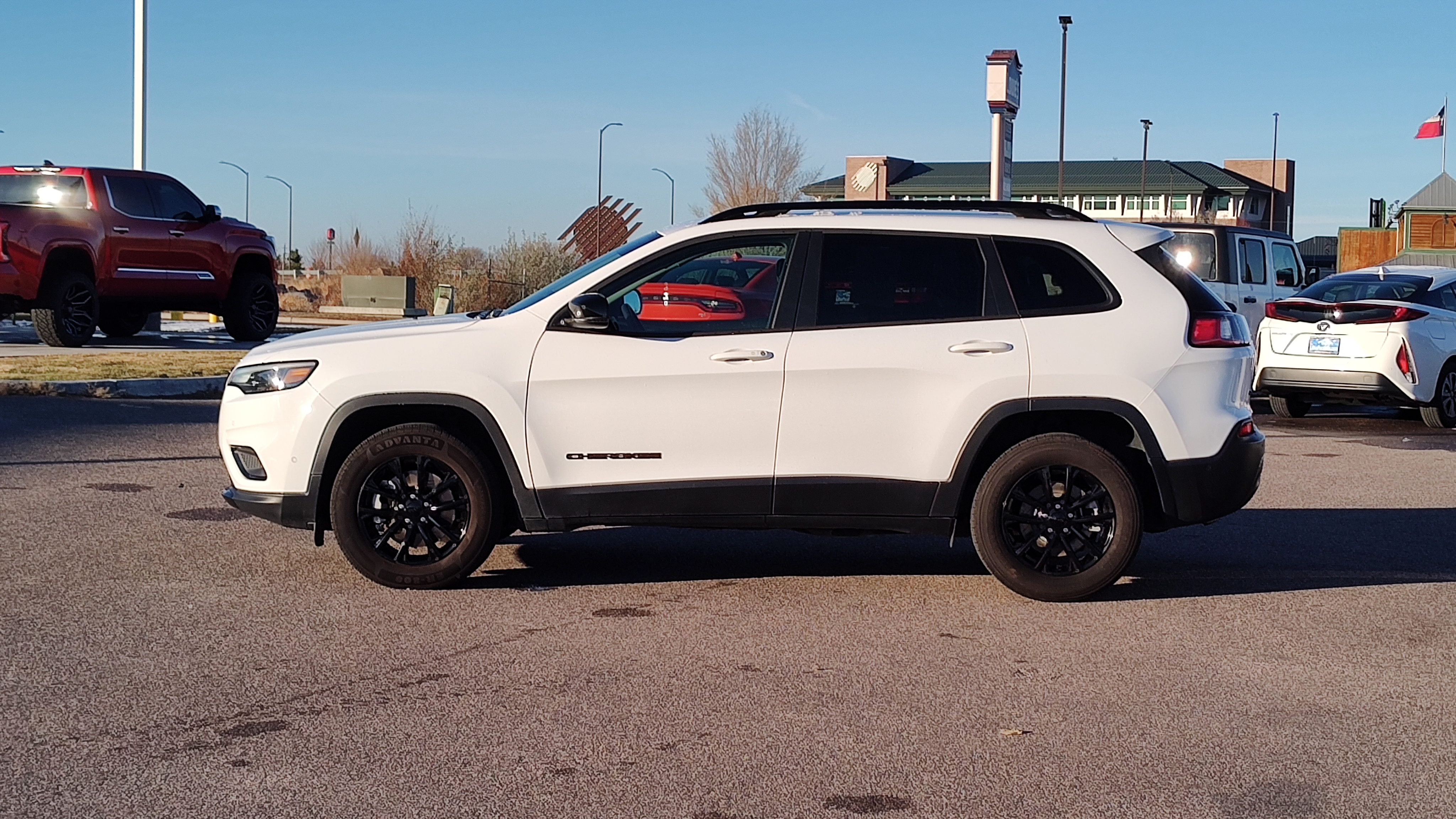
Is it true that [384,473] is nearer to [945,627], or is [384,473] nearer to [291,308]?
[945,627]

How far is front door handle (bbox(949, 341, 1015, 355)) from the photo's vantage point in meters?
6.84

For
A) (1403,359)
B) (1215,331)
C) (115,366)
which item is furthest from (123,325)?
(1215,331)

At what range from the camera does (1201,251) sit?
1728 centimetres

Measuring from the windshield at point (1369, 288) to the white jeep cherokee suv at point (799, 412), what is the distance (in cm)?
957

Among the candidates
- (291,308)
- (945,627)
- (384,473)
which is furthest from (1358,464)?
(291,308)

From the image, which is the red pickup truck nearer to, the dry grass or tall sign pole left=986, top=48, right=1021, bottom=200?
the dry grass

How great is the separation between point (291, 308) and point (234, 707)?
37.3 m

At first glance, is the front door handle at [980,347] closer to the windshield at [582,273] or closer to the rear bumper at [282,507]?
the windshield at [582,273]

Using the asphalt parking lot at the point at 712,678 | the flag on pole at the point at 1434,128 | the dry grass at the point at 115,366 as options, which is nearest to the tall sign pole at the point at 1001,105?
the dry grass at the point at 115,366

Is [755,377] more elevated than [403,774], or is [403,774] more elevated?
[755,377]

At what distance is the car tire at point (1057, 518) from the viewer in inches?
271

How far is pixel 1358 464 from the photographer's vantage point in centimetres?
1231

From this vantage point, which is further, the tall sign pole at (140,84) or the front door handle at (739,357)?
the tall sign pole at (140,84)

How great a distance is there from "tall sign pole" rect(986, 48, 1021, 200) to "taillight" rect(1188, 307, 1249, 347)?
50.8ft
